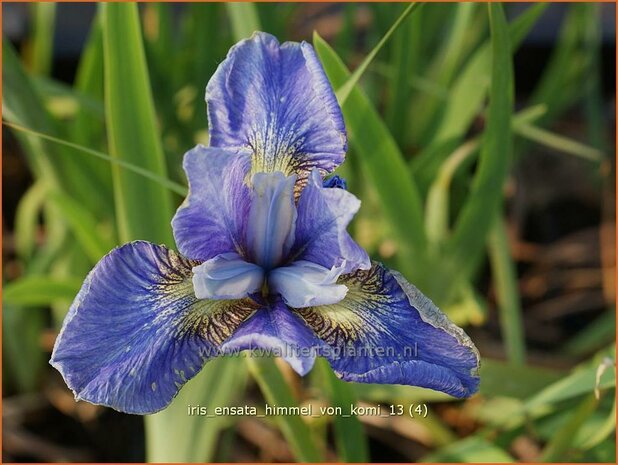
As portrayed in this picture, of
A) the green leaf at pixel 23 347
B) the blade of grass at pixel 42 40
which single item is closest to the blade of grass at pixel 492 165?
the green leaf at pixel 23 347

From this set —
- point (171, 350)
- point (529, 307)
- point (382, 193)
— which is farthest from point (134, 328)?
point (529, 307)

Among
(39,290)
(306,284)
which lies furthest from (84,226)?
(306,284)

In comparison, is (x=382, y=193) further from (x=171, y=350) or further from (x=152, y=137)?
(x=171, y=350)

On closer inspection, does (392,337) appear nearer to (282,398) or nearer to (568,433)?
(282,398)

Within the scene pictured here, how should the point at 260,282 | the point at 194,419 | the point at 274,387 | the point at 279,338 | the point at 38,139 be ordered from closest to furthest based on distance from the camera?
the point at 279,338
the point at 260,282
the point at 274,387
the point at 194,419
the point at 38,139

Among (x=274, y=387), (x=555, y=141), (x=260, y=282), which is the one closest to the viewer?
(x=260, y=282)

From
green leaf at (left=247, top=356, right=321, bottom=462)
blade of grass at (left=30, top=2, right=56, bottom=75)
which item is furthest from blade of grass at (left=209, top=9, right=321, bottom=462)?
blade of grass at (left=30, top=2, right=56, bottom=75)
